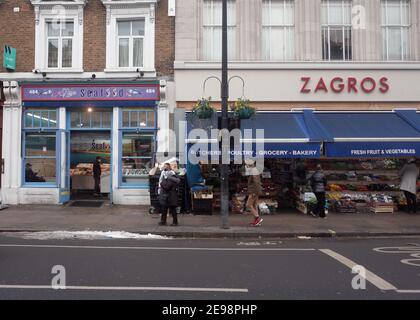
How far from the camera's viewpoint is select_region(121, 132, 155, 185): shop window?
1531 centimetres

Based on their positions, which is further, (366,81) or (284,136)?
(366,81)

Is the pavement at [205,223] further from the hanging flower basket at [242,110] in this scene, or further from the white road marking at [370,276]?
the hanging flower basket at [242,110]

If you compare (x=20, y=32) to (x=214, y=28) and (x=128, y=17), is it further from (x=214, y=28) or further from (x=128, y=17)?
(x=214, y=28)

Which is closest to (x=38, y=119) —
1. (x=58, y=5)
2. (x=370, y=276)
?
(x=58, y=5)

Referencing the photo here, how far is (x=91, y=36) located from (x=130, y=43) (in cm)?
146

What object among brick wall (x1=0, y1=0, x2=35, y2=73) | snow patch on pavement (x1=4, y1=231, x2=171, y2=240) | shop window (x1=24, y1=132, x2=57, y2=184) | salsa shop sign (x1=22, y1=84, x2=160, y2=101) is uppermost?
brick wall (x1=0, y1=0, x2=35, y2=73)

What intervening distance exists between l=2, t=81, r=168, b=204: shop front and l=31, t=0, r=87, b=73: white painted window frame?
2.72 ft

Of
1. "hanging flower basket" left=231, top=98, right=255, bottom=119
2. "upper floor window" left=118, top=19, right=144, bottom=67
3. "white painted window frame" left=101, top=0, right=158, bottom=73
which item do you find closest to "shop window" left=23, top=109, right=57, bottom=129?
"white painted window frame" left=101, top=0, right=158, bottom=73

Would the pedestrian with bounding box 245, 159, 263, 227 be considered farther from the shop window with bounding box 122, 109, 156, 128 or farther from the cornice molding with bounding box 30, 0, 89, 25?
the cornice molding with bounding box 30, 0, 89, 25

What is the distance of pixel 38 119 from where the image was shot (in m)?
15.5

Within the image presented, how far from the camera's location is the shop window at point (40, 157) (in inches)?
610

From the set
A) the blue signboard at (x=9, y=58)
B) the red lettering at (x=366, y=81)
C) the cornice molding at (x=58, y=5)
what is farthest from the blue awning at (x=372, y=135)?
the blue signboard at (x=9, y=58)
